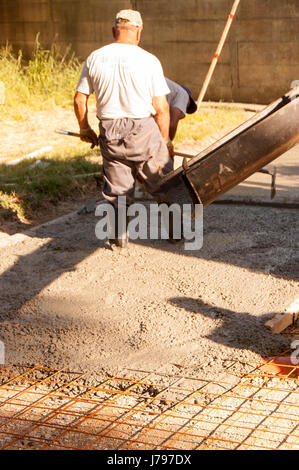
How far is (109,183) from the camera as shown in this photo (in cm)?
525

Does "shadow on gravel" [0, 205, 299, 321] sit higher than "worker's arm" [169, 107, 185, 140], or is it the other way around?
"worker's arm" [169, 107, 185, 140]

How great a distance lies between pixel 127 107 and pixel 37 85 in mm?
6203

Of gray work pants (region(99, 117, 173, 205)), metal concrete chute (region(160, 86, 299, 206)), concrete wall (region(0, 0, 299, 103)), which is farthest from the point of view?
concrete wall (region(0, 0, 299, 103))

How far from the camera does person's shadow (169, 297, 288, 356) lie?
373cm

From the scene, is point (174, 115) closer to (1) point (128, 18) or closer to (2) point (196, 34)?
(1) point (128, 18)

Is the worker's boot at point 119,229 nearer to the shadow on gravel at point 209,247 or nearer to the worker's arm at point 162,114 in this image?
the shadow on gravel at point 209,247

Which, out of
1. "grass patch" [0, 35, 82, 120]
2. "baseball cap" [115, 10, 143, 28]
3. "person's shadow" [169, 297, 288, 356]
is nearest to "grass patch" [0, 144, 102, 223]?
"baseball cap" [115, 10, 143, 28]

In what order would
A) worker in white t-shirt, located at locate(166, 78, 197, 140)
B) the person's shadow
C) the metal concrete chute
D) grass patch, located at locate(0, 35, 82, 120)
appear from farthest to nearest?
grass patch, located at locate(0, 35, 82, 120) → worker in white t-shirt, located at locate(166, 78, 197, 140) → the metal concrete chute → the person's shadow

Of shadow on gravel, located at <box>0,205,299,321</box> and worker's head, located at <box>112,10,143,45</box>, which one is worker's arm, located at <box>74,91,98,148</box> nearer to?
worker's head, located at <box>112,10,143,45</box>

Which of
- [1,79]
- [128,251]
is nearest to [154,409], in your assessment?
[128,251]

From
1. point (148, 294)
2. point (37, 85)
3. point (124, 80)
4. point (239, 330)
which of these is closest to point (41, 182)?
point (124, 80)

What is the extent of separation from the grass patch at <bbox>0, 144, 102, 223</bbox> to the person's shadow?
2665 mm

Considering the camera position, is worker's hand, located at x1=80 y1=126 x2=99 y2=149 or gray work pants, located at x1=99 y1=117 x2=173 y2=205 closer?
gray work pants, located at x1=99 y1=117 x2=173 y2=205

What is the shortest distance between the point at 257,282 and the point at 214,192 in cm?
87
